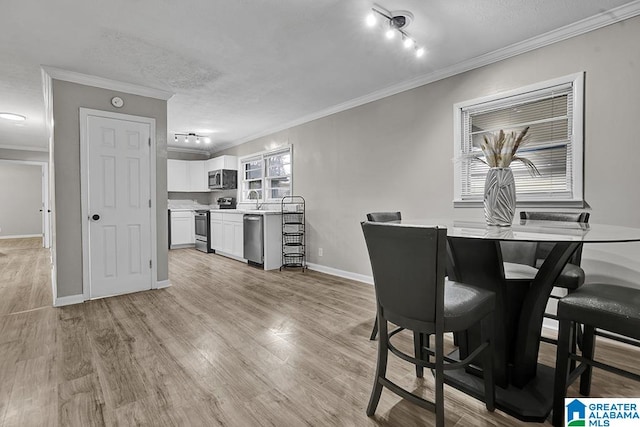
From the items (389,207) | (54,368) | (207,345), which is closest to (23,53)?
(54,368)

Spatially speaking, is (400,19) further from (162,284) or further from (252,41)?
(162,284)

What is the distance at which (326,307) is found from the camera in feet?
10.6

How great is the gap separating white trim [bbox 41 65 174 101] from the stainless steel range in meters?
3.21

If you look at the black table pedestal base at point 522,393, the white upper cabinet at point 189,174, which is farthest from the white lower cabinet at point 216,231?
the black table pedestal base at point 522,393

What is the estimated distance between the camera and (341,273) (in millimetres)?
4504

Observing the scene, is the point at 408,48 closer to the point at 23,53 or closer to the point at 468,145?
the point at 468,145

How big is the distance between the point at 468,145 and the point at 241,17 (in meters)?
2.37

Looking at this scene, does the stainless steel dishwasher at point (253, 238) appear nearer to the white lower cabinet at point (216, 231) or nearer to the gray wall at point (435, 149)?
the gray wall at point (435, 149)

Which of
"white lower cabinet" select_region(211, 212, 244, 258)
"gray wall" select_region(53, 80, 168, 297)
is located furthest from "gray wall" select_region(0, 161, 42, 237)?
"gray wall" select_region(53, 80, 168, 297)

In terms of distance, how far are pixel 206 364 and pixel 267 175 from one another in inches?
174

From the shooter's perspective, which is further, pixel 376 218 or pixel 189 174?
pixel 189 174

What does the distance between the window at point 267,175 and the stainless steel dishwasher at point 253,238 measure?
81cm

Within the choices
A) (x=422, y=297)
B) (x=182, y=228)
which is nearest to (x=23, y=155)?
(x=182, y=228)

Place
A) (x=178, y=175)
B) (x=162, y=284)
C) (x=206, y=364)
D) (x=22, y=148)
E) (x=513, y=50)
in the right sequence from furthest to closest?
(x=178, y=175)
(x=22, y=148)
(x=162, y=284)
(x=513, y=50)
(x=206, y=364)
